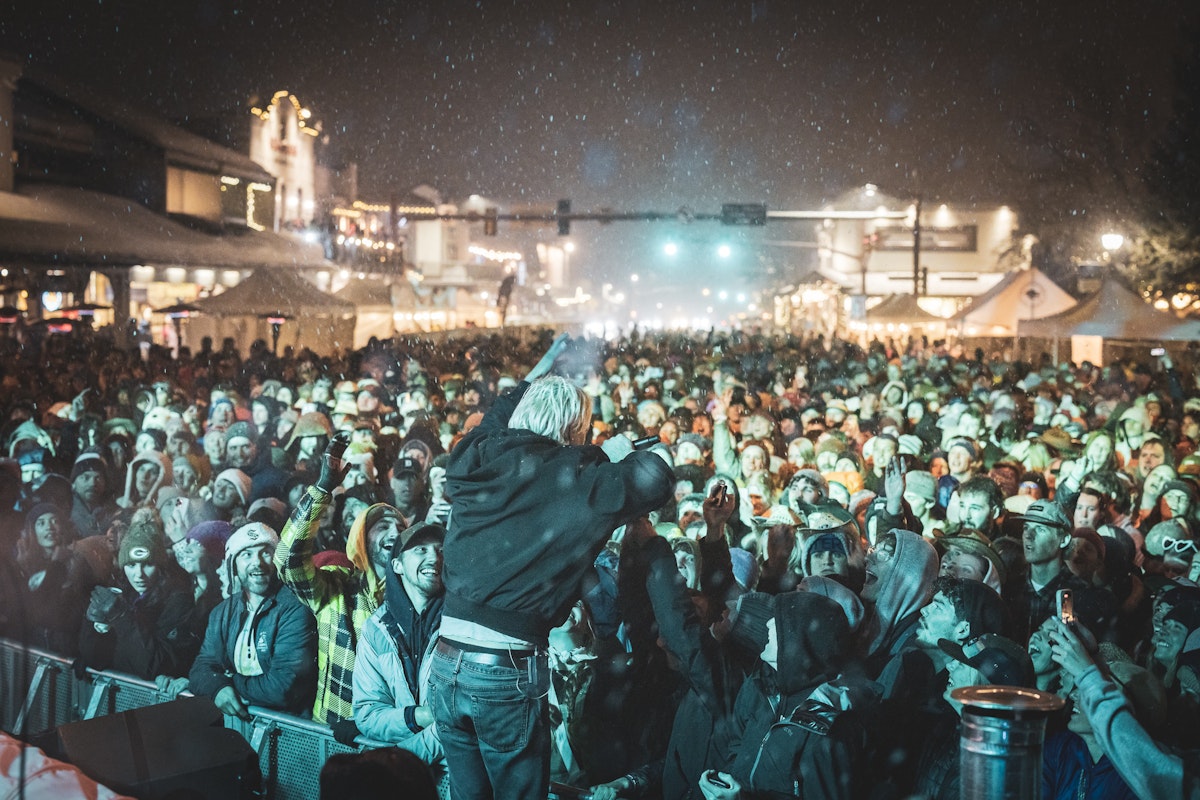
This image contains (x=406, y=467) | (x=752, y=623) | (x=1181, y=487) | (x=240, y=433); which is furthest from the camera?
(x=240, y=433)

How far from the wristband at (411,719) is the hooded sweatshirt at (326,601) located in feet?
1.51

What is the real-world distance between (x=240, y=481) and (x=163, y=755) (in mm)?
3677

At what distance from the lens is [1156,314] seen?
Result: 19.5m

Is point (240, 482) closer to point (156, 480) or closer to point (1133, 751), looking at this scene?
point (156, 480)

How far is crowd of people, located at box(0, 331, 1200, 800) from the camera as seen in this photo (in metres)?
3.42

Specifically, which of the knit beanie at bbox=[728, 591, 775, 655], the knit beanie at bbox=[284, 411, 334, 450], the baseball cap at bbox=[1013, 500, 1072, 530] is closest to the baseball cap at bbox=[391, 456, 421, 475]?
the knit beanie at bbox=[284, 411, 334, 450]

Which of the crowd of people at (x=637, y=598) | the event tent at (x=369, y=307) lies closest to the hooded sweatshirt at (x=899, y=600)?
the crowd of people at (x=637, y=598)

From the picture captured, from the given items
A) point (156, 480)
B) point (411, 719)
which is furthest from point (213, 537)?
point (156, 480)

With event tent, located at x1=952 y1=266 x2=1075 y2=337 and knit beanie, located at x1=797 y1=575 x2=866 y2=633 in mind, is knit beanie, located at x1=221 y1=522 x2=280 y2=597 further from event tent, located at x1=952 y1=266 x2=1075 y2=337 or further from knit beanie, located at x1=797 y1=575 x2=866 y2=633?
event tent, located at x1=952 y1=266 x2=1075 y2=337

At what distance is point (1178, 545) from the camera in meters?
6.12

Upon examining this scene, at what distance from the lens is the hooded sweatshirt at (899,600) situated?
411cm

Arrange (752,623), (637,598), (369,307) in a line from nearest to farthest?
1. (752,623)
2. (637,598)
3. (369,307)

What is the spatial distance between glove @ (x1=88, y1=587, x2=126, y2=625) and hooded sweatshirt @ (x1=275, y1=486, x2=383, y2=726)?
118 cm

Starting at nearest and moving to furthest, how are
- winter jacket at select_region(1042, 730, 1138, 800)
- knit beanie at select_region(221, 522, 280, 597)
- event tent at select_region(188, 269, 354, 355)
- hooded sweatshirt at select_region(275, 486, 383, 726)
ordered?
winter jacket at select_region(1042, 730, 1138, 800)
hooded sweatshirt at select_region(275, 486, 383, 726)
knit beanie at select_region(221, 522, 280, 597)
event tent at select_region(188, 269, 354, 355)
